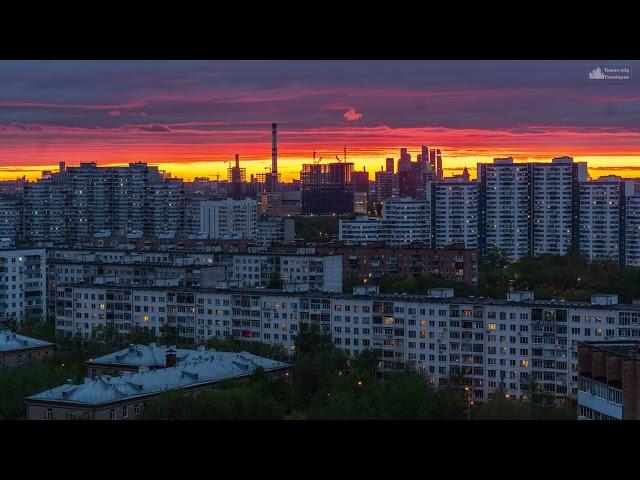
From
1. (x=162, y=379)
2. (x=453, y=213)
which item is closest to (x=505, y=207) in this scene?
(x=453, y=213)

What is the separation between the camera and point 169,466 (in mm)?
2160

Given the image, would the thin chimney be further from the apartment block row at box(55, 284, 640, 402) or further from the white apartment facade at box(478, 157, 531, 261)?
the white apartment facade at box(478, 157, 531, 261)

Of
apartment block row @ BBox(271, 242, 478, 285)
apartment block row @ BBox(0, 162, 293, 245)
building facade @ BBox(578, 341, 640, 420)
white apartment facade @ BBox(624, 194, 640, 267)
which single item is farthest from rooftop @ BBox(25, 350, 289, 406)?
apartment block row @ BBox(0, 162, 293, 245)

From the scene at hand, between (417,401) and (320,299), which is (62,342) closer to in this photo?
→ (320,299)

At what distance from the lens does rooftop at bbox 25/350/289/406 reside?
6164mm

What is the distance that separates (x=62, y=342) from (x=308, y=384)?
2.94m

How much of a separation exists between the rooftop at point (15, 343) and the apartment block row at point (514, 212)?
8.83 metres

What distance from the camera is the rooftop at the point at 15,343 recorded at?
8.55 m

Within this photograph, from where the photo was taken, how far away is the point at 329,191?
25.2m

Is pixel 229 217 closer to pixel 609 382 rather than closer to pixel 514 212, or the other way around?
pixel 514 212

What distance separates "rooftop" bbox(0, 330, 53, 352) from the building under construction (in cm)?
1585

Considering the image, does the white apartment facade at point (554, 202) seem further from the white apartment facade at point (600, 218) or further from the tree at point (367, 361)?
the tree at point (367, 361)

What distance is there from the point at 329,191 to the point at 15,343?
1673 cm

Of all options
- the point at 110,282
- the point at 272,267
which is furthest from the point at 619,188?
the point at 110,282
